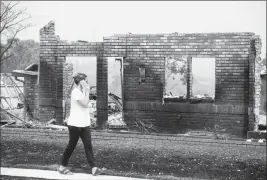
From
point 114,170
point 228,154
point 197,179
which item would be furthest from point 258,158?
point 114,170

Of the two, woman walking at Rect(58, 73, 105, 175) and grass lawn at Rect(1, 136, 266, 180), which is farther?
grass lawn at Rect(1, 136, 266, 180)

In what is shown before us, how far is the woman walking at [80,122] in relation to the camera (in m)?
5.52

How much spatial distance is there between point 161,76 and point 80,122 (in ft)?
14.8

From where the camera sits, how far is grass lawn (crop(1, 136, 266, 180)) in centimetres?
593

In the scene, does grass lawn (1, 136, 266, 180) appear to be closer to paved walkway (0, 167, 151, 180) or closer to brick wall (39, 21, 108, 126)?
paved walkway (0, 167, 151, 180)

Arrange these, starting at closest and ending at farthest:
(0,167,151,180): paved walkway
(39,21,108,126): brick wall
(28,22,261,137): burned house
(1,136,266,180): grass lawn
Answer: (0,167,151,180): paved walkway < (1,136,266,180): grass lawn < (28,22,261,137): burned house < (39,21,108,126): brick wall

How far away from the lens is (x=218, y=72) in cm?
927

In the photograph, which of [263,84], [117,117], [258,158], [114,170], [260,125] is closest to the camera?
[114,170]

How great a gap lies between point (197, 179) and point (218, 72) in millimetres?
4479

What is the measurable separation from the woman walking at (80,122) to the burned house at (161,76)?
13.6 ft

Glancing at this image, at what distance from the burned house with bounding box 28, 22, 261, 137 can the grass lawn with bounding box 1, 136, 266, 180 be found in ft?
4.22

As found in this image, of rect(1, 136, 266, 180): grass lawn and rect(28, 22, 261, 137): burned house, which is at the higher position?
rect(28, 22, 261, 137): burned house

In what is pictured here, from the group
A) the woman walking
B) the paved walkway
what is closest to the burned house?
the woman walking

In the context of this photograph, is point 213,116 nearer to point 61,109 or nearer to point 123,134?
point 123,134
